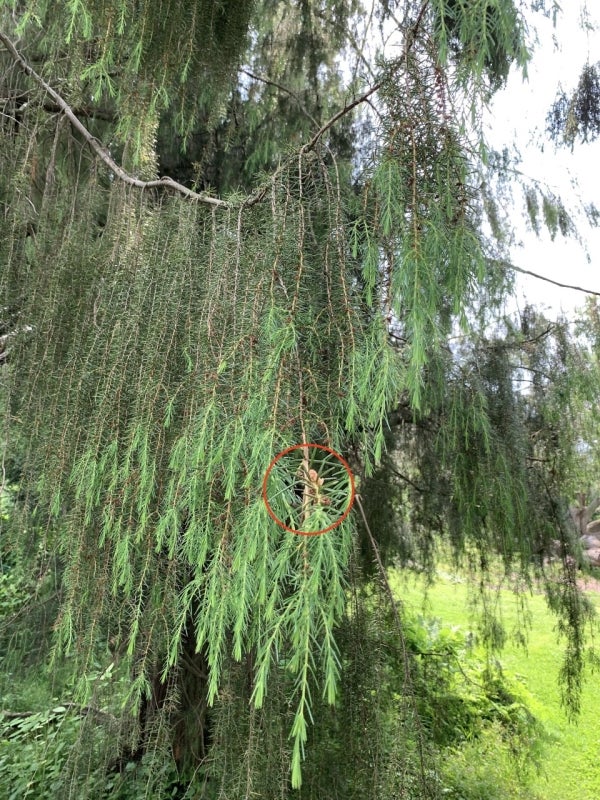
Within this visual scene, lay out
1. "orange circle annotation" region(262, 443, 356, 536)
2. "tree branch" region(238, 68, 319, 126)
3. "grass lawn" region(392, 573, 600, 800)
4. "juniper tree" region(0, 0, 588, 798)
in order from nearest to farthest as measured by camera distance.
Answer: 1. "orange circle annotation" region(262, 443, 356, 536)
2. "juniper tree" region(0, 0, 588, 798)
3. "tree branch" region(238, 68, 319, 126)
4. "grass lawn" region(392, 573, 600, 800)

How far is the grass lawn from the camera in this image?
3.20m

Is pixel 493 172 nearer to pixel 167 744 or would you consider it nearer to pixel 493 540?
pixel 493 540

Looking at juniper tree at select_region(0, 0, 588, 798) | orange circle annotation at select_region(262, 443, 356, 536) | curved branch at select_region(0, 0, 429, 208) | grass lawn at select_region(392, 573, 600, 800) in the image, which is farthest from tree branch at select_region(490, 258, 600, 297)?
orange circle annotation at select_region(262, 443, 356, 536)

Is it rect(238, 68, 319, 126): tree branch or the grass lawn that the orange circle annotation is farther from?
the grass lawn

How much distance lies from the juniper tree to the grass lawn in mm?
1949

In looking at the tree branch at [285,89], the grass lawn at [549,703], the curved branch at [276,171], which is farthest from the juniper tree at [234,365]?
the grass lawn at [549,703]

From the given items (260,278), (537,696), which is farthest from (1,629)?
(537,696)

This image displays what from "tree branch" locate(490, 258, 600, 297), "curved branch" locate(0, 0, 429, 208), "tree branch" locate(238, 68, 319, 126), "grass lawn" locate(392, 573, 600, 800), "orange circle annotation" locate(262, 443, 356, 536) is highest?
"tree branch" locate(238, 68, 319, 126)

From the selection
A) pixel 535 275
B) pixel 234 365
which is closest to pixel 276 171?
pixel 234 365

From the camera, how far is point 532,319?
238cm

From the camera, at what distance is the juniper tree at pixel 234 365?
69 cm

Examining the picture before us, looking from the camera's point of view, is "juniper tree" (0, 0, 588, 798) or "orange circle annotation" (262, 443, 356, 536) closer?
"orange circle annotation" (262, 443, 356, 536)

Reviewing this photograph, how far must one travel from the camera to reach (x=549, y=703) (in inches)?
182

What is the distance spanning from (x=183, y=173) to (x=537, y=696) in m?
4.85
